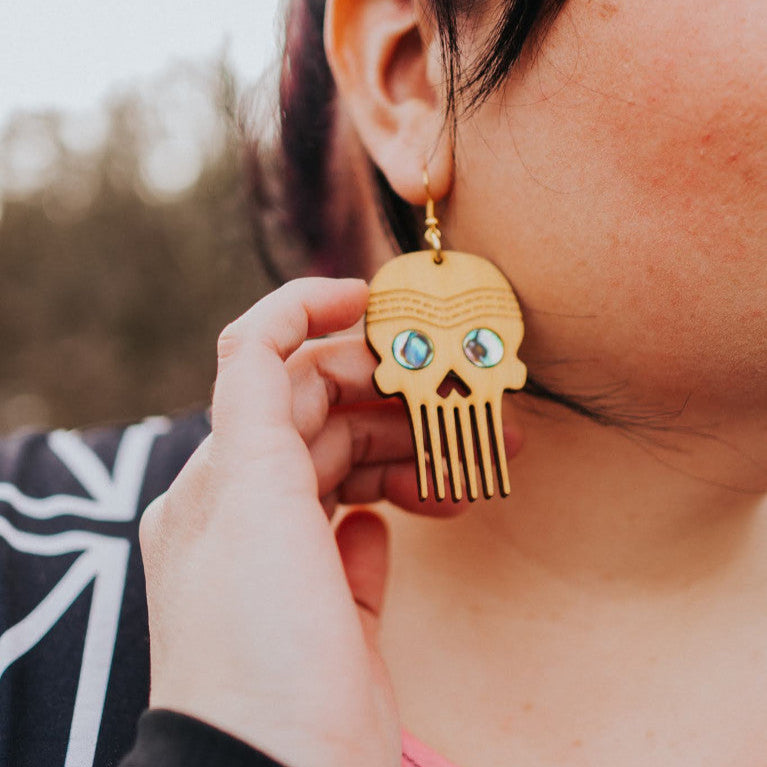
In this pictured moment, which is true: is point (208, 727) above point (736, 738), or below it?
above

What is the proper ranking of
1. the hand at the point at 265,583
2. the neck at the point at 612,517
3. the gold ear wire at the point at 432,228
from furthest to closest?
the neck at the point at 612,517, the gold ear wire at the point at 432,228, the hand at the point at 265,583

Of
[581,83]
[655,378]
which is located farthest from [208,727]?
[581,83]

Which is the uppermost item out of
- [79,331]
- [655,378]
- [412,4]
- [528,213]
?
[412,4]

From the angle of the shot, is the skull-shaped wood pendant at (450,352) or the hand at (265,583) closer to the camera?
the hand at (265,583)

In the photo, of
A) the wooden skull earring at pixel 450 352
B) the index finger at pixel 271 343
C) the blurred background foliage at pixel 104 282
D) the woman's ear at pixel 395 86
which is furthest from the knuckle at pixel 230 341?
the blurred background foliage at pixel 104 282

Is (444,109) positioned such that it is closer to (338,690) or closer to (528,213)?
(528,213)

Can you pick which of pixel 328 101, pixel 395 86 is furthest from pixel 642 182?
pixel 328 101

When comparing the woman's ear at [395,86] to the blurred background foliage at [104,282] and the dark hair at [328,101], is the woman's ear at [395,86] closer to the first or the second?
the dark hair at [328,101]

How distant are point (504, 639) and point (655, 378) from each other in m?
0.65

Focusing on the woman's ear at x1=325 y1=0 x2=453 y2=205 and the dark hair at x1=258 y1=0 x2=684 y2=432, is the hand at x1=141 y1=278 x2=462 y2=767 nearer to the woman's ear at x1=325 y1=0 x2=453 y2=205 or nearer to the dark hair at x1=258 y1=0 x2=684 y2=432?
the woman's ear at x1=325 y1=0 x2=453 y2=205

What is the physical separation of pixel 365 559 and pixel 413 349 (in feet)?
1.64

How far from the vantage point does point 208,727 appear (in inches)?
36.5

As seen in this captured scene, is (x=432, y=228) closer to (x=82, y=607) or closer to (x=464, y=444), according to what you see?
(x=464, y=444)

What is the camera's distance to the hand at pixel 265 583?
963 mm
